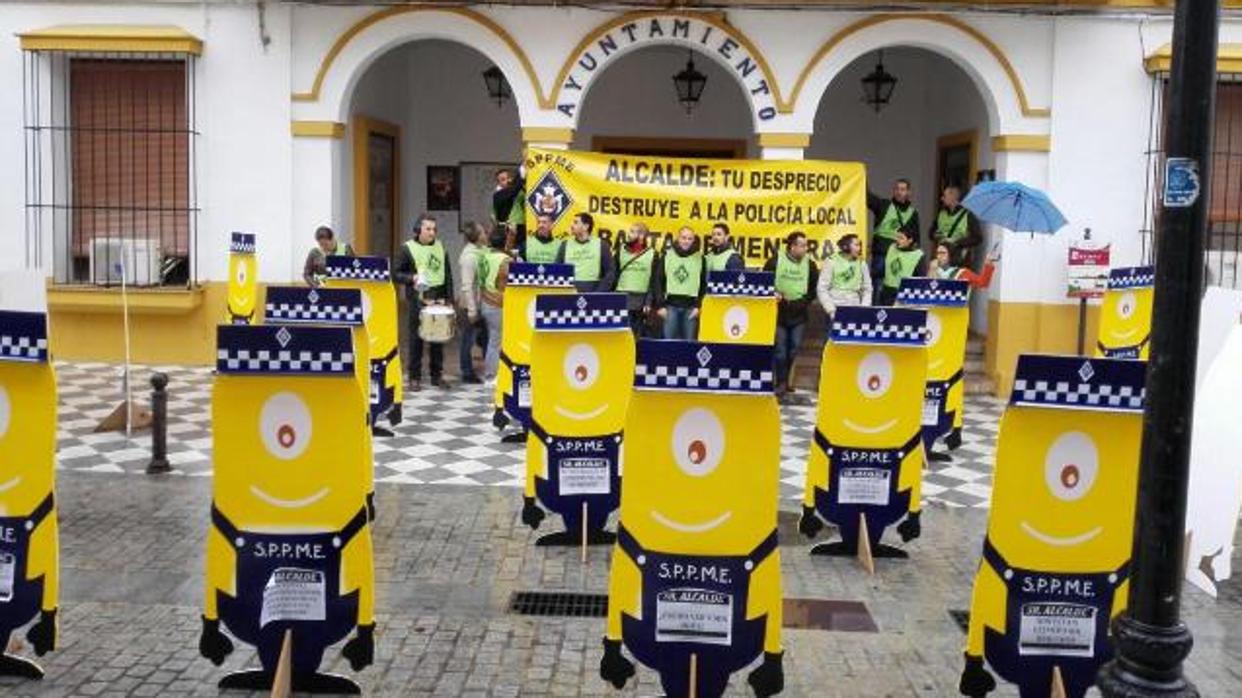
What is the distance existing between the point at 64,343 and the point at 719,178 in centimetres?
805

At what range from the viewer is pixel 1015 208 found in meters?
12.3

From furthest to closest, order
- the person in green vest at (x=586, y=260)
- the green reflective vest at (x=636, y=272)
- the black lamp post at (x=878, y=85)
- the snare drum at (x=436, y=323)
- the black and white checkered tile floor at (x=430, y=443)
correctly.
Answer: the black lamp post at (x=878, y=85)
the green reflective vest at (x=636, y=272)
the person in green vest at (x=586, y=260)
the snare drum at (x=436, y=323)
the black and white checkered tile floor at (x=430, y=443)

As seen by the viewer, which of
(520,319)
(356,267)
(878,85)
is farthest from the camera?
(878,85)

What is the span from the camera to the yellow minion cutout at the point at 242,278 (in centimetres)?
1360

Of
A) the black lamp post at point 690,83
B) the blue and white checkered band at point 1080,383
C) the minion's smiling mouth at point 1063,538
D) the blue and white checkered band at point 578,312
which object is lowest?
the minion's smiling mouth at point 1063,538

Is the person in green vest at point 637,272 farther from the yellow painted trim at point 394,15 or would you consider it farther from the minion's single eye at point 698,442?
the minion's single eye at point 698,442

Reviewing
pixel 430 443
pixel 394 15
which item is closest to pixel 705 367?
pixel 430 443

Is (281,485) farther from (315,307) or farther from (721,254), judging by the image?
(721,254)

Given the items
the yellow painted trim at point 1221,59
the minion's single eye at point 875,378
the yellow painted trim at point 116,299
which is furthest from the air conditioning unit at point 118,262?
the yellow painted trim at point 1221,59

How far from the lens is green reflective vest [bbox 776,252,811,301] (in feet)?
44.8

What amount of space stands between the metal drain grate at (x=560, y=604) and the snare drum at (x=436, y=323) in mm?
5808

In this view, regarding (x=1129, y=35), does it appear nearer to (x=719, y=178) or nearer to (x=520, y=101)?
(x=719, y=178)

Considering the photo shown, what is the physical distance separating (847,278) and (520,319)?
15.0ft

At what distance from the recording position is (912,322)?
764 centimetres
